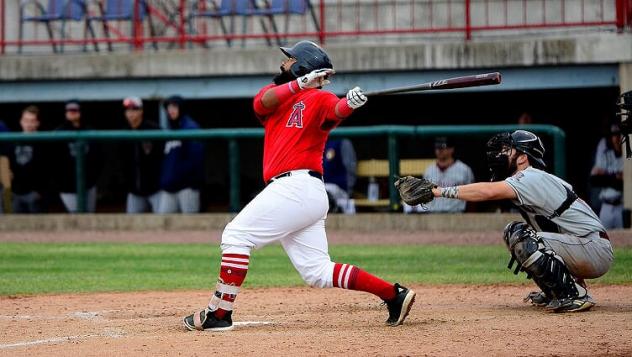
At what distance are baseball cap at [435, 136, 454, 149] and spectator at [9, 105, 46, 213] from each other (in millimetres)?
5008

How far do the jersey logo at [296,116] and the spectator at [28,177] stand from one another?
30.4 feet

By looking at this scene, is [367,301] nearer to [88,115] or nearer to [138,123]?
[138,123]

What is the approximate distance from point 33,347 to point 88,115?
15155mm

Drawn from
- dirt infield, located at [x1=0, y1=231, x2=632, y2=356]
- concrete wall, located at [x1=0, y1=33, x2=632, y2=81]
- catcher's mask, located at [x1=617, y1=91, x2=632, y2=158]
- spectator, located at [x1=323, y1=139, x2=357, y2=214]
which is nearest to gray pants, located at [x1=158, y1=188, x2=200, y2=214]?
spectator, located at [x1=323, y1=139, x2=357, y2=214]

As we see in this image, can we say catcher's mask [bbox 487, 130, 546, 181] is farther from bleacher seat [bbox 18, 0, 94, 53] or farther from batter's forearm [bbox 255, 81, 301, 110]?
bleacher seat [bbox 18, 0, 94, 53]

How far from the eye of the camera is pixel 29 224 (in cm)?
1612

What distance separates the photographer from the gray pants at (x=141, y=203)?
627 inches

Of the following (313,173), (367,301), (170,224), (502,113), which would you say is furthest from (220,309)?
(502,113)

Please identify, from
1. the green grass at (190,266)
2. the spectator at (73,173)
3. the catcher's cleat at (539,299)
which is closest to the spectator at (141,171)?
the spectator at (73,173)

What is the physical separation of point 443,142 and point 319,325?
7512 millimetres

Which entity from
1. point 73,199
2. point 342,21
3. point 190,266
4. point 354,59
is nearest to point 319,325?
point 190,266

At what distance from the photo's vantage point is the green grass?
425 inches

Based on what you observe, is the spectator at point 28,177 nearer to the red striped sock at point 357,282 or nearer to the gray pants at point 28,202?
the gray pants at point 28,202

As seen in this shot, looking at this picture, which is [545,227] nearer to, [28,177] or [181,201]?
[181,201]
